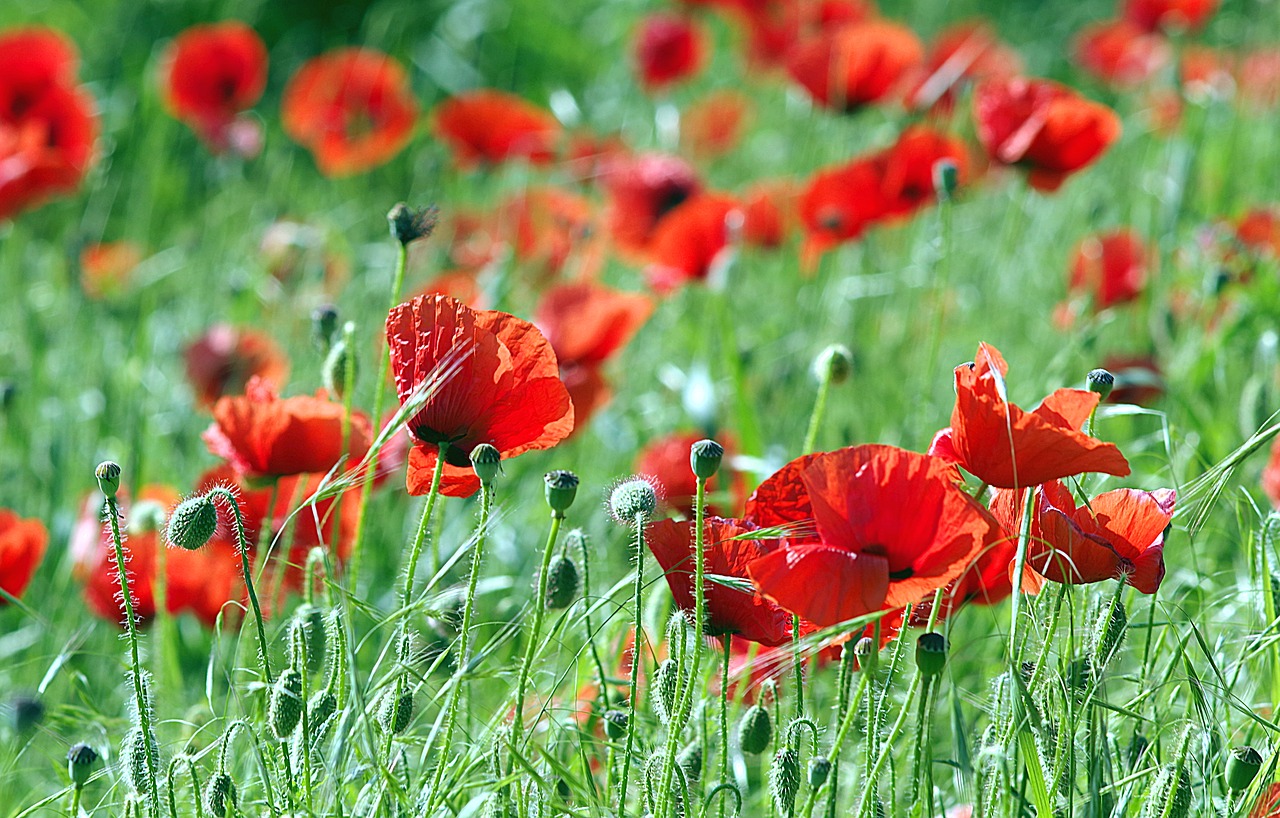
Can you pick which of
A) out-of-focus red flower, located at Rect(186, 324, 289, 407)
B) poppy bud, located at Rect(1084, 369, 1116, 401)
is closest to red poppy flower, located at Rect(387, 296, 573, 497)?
poppy bud, located at Rect(1084, 369, 1116, 401)

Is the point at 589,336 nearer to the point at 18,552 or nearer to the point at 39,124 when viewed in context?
the point at 18,552

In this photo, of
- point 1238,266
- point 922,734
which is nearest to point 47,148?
point 1238,266

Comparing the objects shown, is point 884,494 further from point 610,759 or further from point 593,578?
point 593,578

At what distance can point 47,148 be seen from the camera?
2789 millimetres

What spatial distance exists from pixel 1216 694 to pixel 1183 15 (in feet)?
8.80

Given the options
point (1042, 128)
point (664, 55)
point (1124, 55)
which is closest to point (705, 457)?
point (1042, 128)

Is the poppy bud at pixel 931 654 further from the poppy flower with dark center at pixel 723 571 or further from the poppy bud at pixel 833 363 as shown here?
the poppy bud at pixel 833 363

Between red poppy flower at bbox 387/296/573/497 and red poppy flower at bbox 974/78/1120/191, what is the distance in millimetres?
1275

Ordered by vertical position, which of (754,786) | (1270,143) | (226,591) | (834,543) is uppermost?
(834,543)

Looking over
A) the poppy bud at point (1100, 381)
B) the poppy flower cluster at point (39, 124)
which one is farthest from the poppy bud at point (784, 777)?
the poppy flower cluster at point (39, 124)

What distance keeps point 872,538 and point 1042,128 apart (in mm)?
1333

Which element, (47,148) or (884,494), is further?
(47,148)

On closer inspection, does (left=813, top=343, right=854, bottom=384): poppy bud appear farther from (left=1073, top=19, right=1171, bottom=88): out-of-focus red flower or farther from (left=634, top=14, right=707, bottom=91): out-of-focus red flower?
(left=1073, top=19, right=1171, bottom=88): out-of-focus red flower

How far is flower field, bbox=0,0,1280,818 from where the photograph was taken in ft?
3.34
